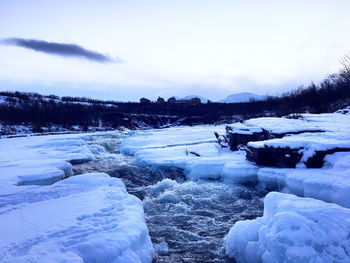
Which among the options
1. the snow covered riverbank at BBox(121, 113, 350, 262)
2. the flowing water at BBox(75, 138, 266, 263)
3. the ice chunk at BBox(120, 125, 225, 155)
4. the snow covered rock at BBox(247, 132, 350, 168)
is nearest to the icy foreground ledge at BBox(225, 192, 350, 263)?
the snow covered riverbank at BBox(121, 113, 350, 262)

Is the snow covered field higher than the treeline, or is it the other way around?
the treeline

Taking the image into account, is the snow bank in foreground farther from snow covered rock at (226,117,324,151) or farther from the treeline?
the treeline

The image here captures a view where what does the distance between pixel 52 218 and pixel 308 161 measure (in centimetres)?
757

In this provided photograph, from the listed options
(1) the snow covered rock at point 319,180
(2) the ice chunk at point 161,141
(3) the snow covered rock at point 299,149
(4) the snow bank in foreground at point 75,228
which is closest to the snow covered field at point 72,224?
(4) the snow bank in foreground at point 75,228

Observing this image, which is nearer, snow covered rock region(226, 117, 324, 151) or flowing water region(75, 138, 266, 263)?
flowing water region(75, 138, 266, 263)

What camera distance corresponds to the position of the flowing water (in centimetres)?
546

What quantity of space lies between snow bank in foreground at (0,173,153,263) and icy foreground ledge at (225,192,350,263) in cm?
174

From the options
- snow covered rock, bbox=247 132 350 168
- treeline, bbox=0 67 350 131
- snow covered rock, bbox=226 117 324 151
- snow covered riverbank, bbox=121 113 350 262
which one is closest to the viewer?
snow covered riverbank, bbox=121 113 350 262

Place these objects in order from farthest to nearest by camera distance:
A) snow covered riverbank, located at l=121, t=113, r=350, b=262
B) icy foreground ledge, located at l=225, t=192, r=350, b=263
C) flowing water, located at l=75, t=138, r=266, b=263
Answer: flowing water, located at l=75, t=138, r=266, b=263 → snow covered riverbank, located at l=121, t=113, r=350, b=262 → icy foreground ledge, located at l=225, t=192, r=350, b=263

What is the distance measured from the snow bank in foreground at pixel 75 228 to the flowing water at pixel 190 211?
780 millimetres

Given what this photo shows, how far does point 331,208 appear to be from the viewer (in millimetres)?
4359

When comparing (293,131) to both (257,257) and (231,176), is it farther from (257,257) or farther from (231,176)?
(257,257)

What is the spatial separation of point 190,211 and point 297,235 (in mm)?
3883

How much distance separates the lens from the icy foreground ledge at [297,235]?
366cm
